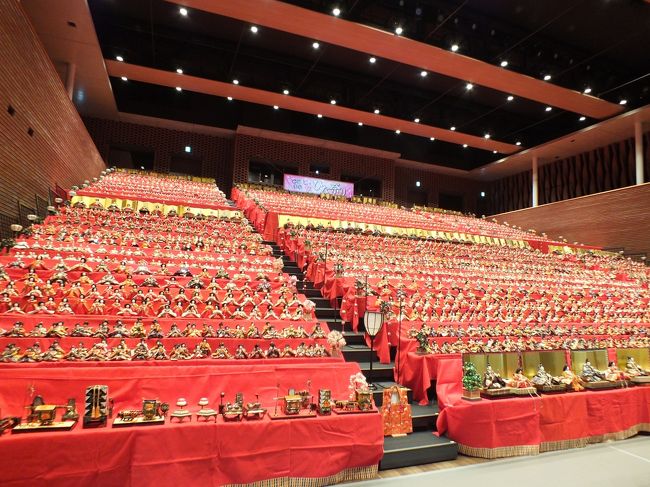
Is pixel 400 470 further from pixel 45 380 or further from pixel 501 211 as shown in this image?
pixel 501 211

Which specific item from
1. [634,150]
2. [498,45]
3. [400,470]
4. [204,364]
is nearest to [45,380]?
[204,364]

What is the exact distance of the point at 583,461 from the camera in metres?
2.87

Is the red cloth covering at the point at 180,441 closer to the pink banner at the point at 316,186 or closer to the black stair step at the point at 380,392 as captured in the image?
the black stair step at the point at 380,392

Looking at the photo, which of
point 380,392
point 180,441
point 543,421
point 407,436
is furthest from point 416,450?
point 180,441

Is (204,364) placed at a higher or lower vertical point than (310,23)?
lower

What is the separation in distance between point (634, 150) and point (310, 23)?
34.4ft

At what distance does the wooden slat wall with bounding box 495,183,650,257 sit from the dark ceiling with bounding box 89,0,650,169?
7.91 ft

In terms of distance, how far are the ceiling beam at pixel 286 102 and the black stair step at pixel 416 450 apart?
11.0 metres

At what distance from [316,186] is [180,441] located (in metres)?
13.4

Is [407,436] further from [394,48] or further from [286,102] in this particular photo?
[286,102]

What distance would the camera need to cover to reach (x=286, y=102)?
1259 centimetres

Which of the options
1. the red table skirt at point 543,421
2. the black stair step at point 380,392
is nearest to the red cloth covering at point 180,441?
the black stair step at point 380,392

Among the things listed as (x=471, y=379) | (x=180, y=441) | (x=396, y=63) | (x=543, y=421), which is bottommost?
(x=543, y=421)

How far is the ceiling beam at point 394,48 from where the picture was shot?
27.7ft
